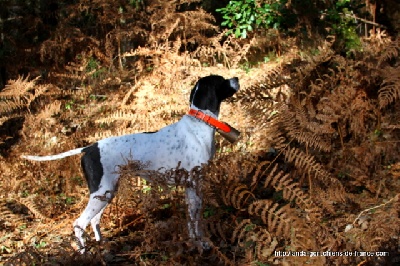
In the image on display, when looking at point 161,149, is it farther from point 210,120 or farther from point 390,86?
point 390,86

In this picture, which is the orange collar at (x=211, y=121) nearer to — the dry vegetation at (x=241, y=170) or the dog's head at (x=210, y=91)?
the dog's head at (x=210, y=91)

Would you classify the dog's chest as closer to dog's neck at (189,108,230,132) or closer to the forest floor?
dog's neck at (189,108,230,132)

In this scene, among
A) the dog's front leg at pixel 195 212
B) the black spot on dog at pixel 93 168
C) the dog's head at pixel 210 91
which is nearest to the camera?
the dog's front leg at pixel 195 212

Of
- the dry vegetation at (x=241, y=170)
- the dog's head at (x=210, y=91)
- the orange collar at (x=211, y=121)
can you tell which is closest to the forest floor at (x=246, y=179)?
the dry vegetation at (x=241, y=170)

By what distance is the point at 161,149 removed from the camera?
164 inches

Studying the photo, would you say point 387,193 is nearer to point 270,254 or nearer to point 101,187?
point 270,254

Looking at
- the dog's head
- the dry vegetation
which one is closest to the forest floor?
the dry vegetation

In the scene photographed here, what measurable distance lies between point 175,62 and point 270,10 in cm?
291

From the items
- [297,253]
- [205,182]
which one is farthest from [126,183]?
[297,253]

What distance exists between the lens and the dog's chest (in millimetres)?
4094

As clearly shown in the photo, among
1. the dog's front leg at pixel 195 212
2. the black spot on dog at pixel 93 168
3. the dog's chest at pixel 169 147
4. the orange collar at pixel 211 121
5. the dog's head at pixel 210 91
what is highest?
the dog's head at pixel 210 91

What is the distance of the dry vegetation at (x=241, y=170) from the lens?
3268 millimetres

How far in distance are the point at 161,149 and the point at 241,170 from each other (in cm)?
94

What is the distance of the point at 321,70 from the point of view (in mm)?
5098
